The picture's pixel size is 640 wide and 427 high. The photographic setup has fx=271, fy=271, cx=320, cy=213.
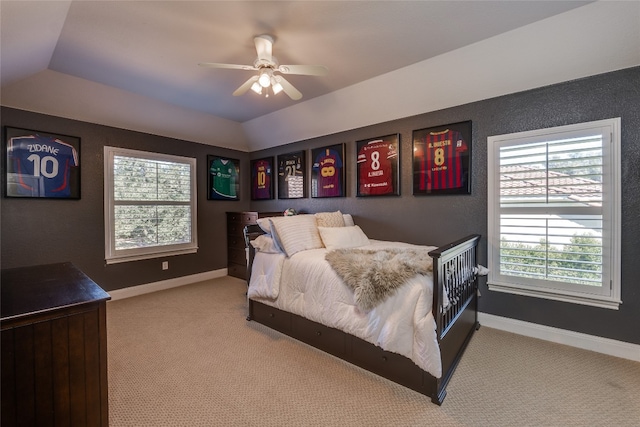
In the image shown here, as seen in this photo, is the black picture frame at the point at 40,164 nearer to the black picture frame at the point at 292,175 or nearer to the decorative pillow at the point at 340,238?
the black picture frame at the point at 292,175

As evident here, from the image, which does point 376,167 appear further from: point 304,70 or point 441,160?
point 304,70

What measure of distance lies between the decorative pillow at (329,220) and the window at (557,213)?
155cm

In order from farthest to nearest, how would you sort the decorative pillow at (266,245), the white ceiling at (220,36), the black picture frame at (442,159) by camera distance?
the black picture frame at (442,159) < the decorative pillow at (266,245) < the white ceiling at (220,36)

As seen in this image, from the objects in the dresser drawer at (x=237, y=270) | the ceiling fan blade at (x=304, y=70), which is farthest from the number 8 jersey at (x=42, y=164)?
the ceiling fan blade at (x=304, y=70)

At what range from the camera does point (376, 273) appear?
5.94 feet

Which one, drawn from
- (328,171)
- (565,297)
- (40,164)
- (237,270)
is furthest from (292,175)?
(565,297)

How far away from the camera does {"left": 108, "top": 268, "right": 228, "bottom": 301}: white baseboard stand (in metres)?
3.52

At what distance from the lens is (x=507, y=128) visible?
255cm

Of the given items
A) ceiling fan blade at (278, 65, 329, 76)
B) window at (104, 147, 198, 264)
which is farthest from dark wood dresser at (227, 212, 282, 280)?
ceiling fan blade at (278, 65, 329, 76)

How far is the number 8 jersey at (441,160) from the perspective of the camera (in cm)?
280

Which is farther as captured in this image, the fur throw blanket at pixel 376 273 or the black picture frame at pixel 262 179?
the black picture frame at pixel 262 179

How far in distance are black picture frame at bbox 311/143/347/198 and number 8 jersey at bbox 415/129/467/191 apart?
1066mm

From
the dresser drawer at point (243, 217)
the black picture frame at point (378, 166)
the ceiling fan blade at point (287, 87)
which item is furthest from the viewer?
the dresser drawer at point (243, 217)

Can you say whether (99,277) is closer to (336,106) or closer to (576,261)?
(336,106)
